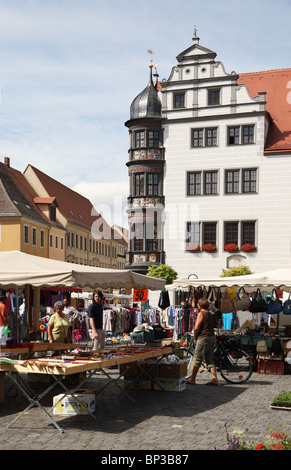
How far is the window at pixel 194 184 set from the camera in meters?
37.9

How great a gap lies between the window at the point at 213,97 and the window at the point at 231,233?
7.69 meters

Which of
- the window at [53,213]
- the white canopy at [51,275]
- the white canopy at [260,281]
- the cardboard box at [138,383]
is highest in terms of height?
the window at [53,213]

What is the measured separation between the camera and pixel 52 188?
60.2m

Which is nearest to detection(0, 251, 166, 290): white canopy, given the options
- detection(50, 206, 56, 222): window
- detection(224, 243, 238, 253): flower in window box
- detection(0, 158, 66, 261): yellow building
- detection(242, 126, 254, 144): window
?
detection(224, 243, 238, 253): flower in window box

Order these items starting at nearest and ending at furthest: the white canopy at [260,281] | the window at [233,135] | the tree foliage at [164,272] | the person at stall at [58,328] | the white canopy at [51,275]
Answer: the white canopy at [51,275], the person at stall at [58,328], the white canopy at [260,281], the tree foliage at [164,272], the window at [233,135]

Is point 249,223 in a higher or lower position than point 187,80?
lower

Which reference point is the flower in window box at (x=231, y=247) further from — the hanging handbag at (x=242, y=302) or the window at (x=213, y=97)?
the hanging handbag at (x=242, y=302)

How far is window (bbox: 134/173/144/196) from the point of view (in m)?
38.7

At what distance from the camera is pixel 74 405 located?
9320 mm

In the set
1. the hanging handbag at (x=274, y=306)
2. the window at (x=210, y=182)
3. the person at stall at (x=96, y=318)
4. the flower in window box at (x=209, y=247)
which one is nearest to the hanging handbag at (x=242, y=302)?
the hanging handbag at (x=274, y=306)

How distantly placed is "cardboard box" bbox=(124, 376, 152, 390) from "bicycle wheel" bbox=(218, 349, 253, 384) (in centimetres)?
200

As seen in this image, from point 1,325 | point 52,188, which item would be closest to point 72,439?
point 1,325

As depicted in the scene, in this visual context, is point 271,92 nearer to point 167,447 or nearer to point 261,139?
point 261,139

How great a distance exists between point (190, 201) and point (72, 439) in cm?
3070
